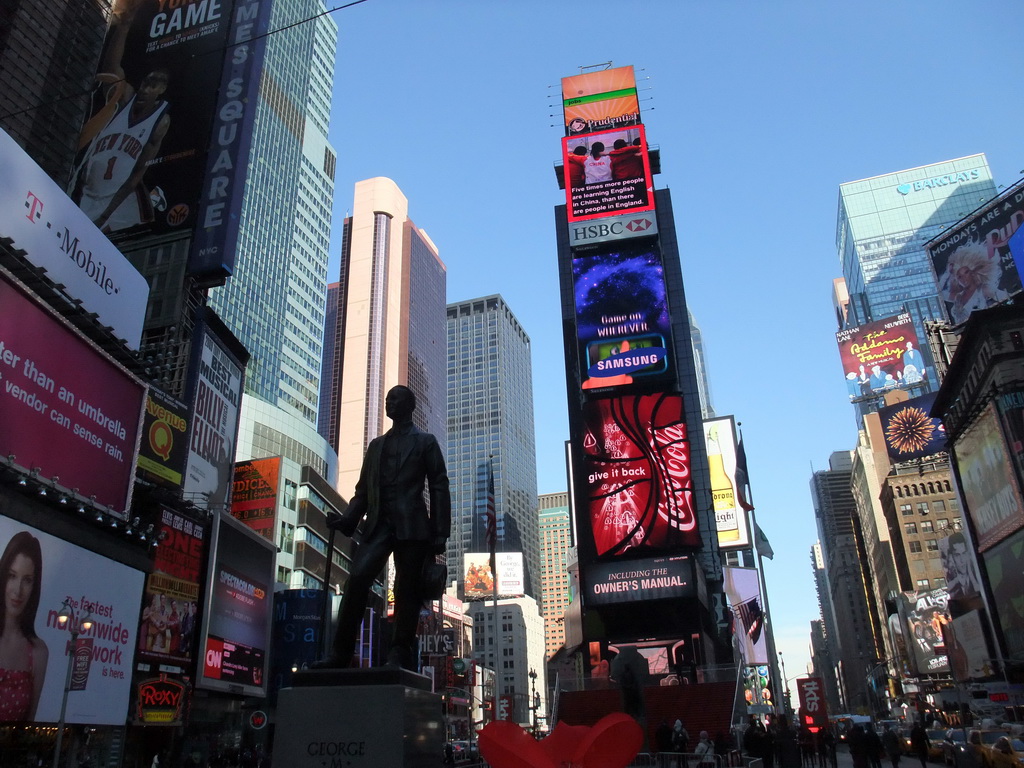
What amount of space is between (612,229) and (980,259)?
2642 cm

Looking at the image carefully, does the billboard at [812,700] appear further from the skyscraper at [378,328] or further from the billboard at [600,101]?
the skyscraper at [378,328]

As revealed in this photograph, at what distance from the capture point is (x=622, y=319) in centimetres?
5831

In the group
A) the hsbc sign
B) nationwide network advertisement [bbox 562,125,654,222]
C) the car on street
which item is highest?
nationwide network advertisement [bbox 562,125,654,222]

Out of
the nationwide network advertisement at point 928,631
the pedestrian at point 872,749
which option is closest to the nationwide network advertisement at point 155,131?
the pedestrian at point 872,749

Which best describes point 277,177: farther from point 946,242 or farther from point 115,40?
point 946,242

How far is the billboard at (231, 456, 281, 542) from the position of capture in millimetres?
58062

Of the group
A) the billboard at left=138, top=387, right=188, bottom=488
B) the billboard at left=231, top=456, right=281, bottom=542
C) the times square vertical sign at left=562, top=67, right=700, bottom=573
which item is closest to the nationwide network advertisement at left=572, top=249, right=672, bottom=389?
the times square vertical sign at left=562, top=67, right=700, bottom=573

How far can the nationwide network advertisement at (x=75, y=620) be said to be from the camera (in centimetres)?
2377

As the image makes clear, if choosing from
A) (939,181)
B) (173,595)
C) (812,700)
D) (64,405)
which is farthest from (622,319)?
(939,181)

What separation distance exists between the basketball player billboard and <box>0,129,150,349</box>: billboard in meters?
5.54

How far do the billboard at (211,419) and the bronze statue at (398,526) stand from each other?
112 ft

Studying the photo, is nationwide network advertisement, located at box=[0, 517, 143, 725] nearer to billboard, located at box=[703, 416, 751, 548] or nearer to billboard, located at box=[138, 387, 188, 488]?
billboard, located at box=[138, 387, 188, 488]

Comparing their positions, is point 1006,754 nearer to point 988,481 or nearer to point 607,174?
point 988,481

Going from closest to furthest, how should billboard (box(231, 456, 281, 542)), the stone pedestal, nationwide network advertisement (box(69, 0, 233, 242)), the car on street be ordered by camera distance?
the stone pedestal
the car on street
nationwide network advertisement (box(69, 0, 233, 242))
billboard (box(231, 456, 281, 542))
